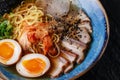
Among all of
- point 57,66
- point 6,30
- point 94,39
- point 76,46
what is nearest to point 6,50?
point 6,30

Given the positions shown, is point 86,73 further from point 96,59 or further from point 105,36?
point 105,36

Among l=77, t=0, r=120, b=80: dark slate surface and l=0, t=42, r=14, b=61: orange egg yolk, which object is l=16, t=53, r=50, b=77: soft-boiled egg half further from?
l=77, t=0, r=120, b=80: dark slate surface

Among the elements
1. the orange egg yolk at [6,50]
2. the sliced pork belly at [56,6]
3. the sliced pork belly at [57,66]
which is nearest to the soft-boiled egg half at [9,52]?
the orange egg yolk at [6,50]

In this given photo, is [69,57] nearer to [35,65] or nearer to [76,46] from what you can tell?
[76,46]

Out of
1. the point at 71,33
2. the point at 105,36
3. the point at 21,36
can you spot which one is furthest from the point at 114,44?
the point at 21,36

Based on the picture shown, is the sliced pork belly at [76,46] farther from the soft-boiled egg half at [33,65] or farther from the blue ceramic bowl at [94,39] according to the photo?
the soft-boiled egg half at [33,65]

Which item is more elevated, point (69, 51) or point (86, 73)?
point (69, 51)
